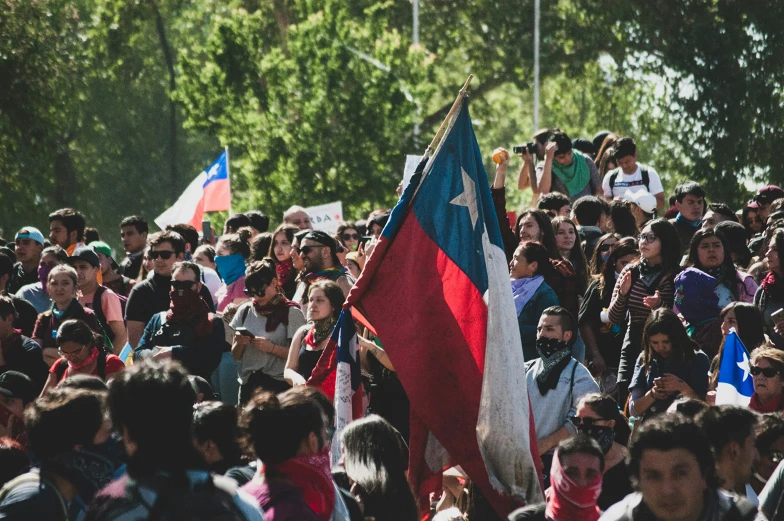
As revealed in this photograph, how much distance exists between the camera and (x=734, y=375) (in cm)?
738

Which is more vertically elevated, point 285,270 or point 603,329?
point 285,270

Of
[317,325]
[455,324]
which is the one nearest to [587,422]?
[455,324]

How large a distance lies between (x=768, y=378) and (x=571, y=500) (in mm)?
2038

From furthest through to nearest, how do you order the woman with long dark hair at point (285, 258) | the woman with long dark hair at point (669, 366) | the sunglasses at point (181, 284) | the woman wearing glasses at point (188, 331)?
the woman with long dark hair at point (285, 258) < the sunglasses at point (181, 284) < the woman wearing glasses at point (188, 331) < the woman with long dark hair at point (669, 366)

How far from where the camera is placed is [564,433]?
7.32 metres

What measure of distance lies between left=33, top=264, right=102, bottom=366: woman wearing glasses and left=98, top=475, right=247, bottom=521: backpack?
212 inches

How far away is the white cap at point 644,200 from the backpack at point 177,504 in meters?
8.78

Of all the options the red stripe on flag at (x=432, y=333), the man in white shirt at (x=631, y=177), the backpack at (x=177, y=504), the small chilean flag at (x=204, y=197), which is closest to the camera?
the backpack at (x=177, y=504)

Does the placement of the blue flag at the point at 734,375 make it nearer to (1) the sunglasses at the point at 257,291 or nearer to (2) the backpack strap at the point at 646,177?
(1) the sunglasses at the point at 257,291

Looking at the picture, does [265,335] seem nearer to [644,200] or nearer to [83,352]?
[83,352]

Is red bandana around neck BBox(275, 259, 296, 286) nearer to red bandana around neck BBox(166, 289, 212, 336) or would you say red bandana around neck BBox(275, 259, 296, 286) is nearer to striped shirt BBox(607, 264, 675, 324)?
red bandana around neck BBox(166, 289, 212, 336)

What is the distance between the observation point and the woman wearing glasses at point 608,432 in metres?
6.37

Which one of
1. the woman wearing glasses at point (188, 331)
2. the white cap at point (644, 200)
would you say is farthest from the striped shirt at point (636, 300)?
the white cap at point (644, 200)

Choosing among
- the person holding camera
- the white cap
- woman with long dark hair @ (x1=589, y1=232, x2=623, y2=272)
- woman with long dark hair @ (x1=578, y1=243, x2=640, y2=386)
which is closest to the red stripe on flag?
woman with long dark hair @ (x1=578, y1=243, x2=640, y2=386)
